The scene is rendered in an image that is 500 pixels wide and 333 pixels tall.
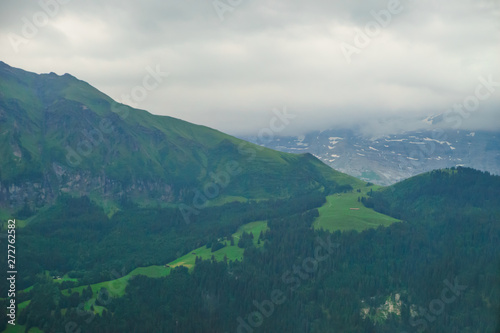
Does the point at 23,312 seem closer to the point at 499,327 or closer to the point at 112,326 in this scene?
the point at 112,326

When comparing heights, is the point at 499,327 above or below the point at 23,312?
above

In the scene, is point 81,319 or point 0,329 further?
point 81,319

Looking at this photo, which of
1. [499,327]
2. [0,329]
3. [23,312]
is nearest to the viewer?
[499,327]

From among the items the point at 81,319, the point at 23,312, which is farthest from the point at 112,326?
the point at 23,312

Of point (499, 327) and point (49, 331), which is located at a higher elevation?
point (499, 327)

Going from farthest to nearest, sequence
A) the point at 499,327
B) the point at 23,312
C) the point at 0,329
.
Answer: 1. the point at 23,312
2. the point at 0,329
3. the point at 499,327

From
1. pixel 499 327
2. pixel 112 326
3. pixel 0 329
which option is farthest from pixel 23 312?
pixel 499 327

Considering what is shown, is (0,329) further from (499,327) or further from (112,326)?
(499,327)

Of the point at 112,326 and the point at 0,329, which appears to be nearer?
the point at 0,329
